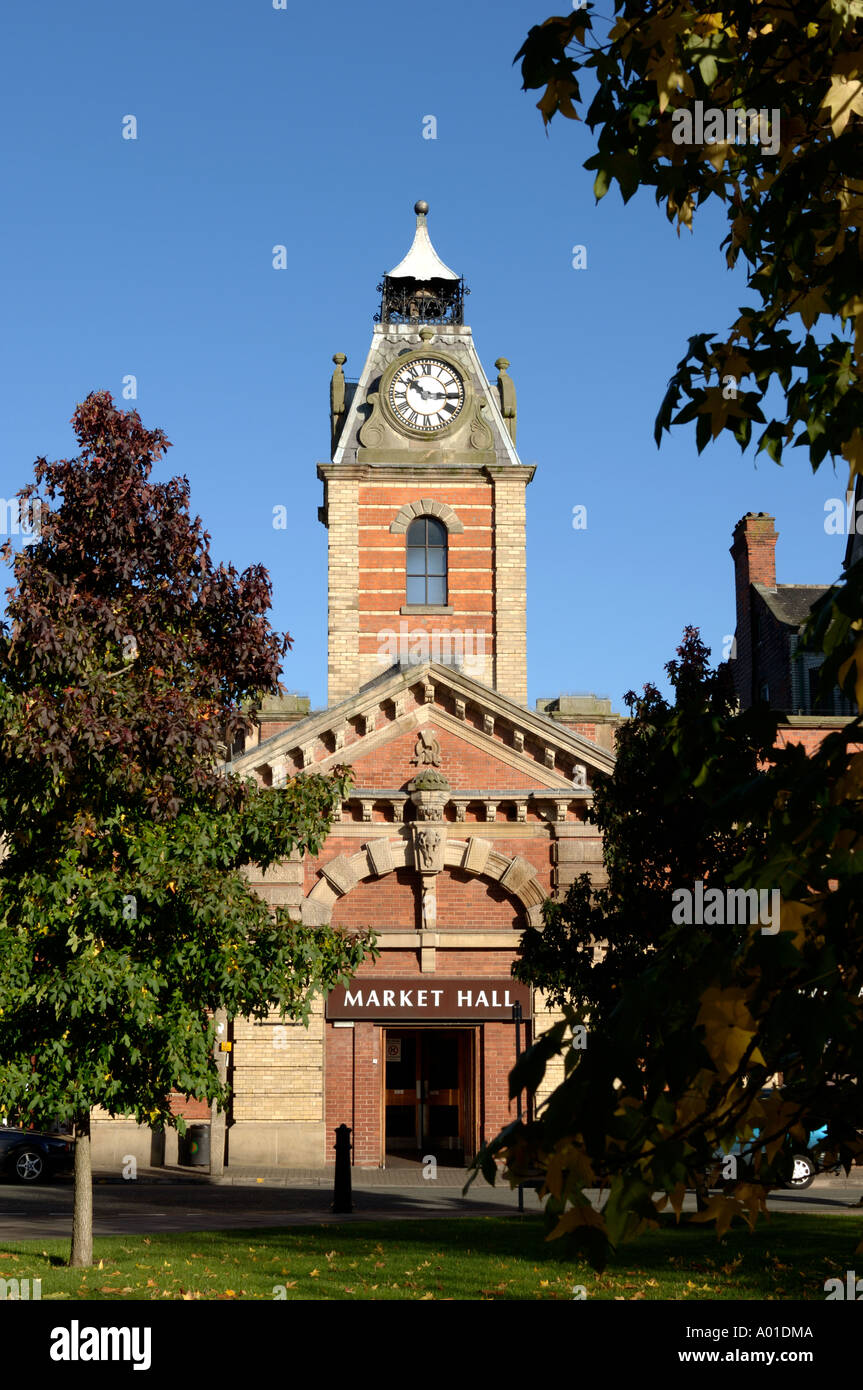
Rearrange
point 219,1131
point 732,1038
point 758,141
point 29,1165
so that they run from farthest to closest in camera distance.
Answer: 1. point 219,1131
2. point 29,1165
3. point 758,141
4. point 732,1038

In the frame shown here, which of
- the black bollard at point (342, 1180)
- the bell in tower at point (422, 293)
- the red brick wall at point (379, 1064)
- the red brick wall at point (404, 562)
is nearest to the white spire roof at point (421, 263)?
the bell in tower at point (422, 293)

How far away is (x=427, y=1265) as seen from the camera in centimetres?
1426

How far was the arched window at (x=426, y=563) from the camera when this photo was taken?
38.1 meters

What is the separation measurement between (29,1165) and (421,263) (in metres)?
27.9

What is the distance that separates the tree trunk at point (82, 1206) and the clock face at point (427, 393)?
27.6m

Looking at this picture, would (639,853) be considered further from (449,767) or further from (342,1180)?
(449,767)

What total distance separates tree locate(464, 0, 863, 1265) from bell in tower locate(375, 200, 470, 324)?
37735 mm

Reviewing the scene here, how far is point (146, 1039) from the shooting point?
1357cm

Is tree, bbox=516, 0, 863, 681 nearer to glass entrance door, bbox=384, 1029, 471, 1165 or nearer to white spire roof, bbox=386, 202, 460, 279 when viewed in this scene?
glass entrance door, bbox=384, 1029, 471, 1165

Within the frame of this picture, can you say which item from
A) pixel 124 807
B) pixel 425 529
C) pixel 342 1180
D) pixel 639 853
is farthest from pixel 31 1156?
pixel 425 529

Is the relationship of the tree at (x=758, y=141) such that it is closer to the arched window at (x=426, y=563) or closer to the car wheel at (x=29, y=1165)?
the car wheel at (x=29, y=1165)

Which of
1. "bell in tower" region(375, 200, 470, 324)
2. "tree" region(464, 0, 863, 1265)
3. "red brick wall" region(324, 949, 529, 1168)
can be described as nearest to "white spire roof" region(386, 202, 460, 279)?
"bell in tower" region(375, 200, 470, 324)
